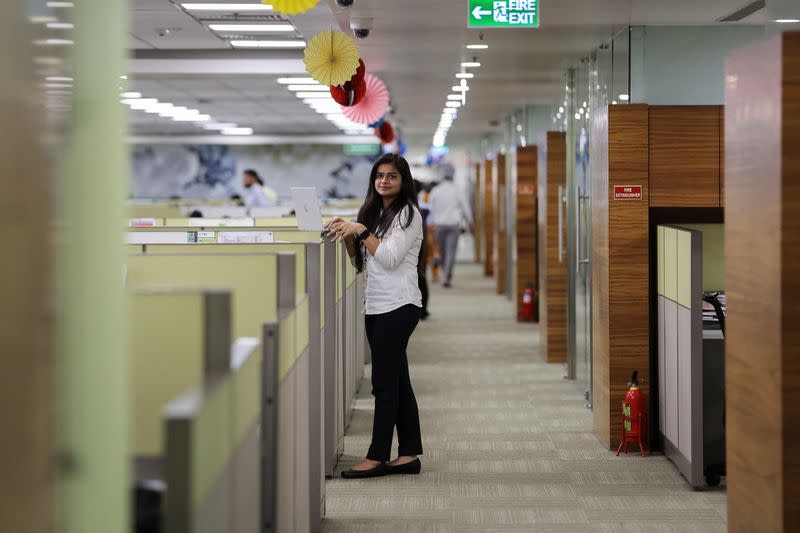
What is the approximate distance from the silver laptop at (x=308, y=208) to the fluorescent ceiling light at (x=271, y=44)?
357cm

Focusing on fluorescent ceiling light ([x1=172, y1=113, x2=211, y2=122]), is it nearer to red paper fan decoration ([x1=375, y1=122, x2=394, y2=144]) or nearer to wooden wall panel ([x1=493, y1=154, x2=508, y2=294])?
wooden wall panel ([x1=493, y1=154, x2=508, y2=294])

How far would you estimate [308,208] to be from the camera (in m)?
5.25

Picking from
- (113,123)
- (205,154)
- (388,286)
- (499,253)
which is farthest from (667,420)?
(205,154)

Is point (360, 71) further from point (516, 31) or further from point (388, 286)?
point (388, 286)

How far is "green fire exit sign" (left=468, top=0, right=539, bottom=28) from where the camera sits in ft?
20.1

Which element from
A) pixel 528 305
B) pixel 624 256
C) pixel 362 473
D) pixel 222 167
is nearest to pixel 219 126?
pixel 222 167

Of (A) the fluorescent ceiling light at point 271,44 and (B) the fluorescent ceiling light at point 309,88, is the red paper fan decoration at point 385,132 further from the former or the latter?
(A) the fluorescent ceiling light at point 271,44

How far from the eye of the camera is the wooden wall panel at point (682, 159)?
232 inches

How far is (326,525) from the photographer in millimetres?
4531

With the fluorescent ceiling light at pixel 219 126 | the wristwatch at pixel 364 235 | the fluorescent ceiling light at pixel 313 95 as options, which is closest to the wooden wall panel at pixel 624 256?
the wristwatch at pixel 364 235

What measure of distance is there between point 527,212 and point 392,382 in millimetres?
6983

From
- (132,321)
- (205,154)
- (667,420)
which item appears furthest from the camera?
(205,154)

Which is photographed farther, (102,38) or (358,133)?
(358,133)

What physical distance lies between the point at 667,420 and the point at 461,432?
1332 mm
